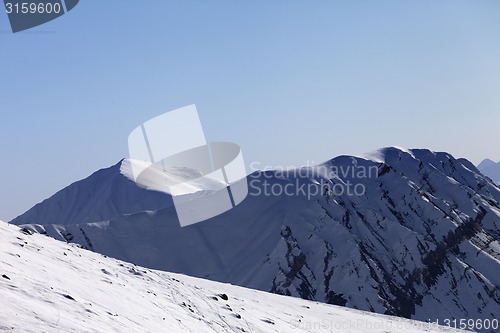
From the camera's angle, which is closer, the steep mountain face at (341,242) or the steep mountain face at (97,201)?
the steep mountain face at (341,242)

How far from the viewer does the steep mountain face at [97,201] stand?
4697 inches

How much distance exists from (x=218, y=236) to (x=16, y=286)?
65040 mm

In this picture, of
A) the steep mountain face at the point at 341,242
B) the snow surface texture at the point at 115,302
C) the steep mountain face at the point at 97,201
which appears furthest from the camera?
the steep mountain face at the point at 97,201

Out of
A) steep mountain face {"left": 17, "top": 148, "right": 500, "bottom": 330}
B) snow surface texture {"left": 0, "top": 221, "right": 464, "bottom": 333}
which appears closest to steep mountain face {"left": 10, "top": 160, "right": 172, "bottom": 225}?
steep mountain face {"left": 17, "top": 148, "right": 500, "bottom": 330}

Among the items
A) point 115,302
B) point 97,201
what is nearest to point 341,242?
point 115,302

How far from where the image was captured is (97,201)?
126 meters

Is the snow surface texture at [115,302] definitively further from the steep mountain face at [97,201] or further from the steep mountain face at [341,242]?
the steep mountain face at [97,201]

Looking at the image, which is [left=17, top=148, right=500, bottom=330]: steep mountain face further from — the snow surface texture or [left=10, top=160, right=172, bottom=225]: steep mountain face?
the snow surface texture

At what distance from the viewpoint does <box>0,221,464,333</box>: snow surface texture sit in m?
15.9

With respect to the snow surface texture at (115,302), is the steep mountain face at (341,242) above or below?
below

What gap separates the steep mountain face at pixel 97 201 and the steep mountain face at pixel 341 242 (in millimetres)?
33109

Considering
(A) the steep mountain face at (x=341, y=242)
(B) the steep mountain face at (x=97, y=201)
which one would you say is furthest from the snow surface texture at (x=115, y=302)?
(B) the steep mountain face at (x=97, y=201)

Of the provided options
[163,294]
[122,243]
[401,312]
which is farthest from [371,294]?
[163,294]

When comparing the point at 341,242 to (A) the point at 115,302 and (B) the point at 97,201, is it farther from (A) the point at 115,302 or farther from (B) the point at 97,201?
(B) the point at 97,201
